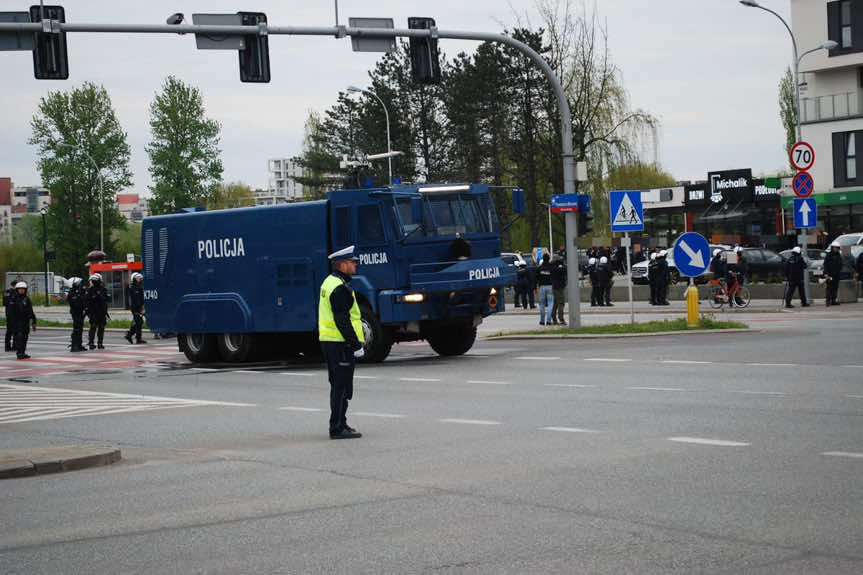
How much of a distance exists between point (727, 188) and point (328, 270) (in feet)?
177

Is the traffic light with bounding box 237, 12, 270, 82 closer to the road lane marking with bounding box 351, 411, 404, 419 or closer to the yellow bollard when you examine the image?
the road lane marking with bounding box 351, 411, 404, 419

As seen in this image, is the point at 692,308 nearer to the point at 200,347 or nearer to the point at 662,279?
the point at 200,347

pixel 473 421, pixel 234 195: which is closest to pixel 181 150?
pixel 234 195

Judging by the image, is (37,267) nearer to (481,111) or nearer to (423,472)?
(481,111)

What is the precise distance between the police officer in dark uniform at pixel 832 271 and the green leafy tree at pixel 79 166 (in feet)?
240

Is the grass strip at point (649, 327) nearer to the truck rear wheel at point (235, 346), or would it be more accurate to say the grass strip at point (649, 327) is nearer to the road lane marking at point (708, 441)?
the truck rear wheel at point (235, 346)

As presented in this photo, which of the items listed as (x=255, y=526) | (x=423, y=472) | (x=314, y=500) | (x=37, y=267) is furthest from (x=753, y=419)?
(x=37, y=267)

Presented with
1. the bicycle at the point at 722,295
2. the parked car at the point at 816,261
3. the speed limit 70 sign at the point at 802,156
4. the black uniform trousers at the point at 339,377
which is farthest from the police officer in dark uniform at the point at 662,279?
the black uniform trousers at the point at 339,377

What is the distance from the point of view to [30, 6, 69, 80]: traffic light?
20.6 metres

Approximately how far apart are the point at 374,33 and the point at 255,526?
15.9 meters

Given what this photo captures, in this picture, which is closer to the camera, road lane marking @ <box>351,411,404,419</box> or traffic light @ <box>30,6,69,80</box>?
road lane marking @ <box>351,411,404,419</box>

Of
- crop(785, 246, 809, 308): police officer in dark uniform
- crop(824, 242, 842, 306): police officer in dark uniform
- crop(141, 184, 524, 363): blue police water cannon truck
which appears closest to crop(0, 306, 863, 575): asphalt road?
crop(141, 184, 524, 363): blue police water cannon truck

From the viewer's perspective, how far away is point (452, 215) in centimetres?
2242

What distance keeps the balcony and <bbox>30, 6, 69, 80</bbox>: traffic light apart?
49.3 metres
